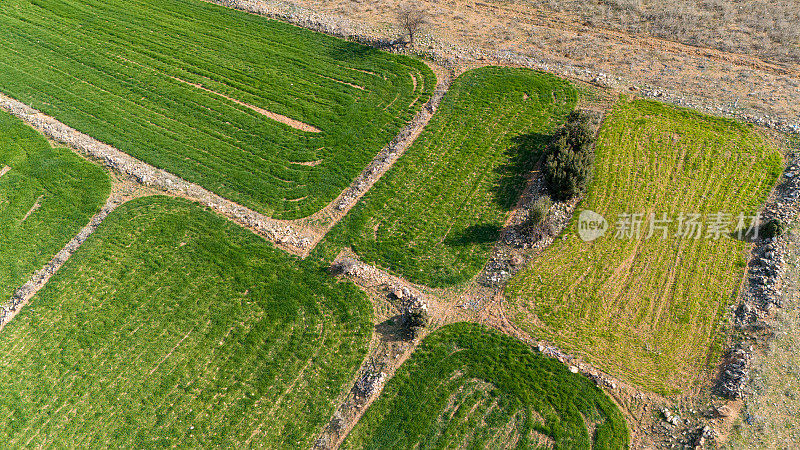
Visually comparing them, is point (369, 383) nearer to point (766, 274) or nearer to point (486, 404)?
point (486, 404)

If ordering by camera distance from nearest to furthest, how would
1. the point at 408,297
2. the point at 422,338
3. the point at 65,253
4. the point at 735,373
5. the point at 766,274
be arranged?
the point at 735,373
the point at 422,338
the point at 766,274
the point at 408,297
the point at 65,253

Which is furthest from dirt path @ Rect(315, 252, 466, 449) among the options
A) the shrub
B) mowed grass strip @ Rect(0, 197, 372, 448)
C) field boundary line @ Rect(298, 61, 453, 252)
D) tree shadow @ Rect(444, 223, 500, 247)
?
the shrub

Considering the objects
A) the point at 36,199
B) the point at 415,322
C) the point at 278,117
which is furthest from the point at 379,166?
the point at 36,199

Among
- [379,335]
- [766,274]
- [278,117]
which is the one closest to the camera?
[379,335]

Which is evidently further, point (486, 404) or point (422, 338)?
point (422, 338)

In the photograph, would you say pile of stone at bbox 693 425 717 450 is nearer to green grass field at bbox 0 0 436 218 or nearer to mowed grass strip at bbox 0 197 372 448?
mowed grass strip at bbox 0 197 372 448

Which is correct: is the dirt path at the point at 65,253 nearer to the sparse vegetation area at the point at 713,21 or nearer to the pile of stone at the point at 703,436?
the pile of stone at the point at 703,436
